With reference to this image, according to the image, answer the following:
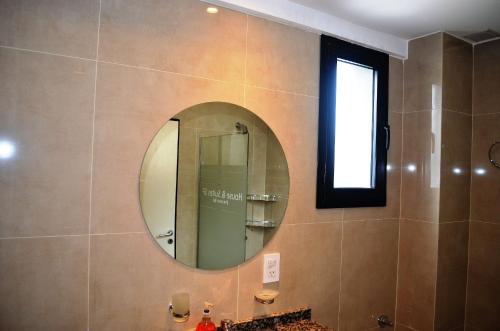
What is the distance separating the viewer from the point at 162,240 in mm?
1467

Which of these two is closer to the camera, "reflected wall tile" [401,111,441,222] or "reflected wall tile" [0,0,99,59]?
"reflected wall tile" [0,0,99,59]

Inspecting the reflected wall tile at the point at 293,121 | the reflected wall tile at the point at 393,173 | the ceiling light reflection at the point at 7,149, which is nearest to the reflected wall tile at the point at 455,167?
the reflected wall tile at the point at 393,173

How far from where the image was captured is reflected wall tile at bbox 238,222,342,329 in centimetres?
170

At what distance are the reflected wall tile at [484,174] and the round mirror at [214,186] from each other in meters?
1.35

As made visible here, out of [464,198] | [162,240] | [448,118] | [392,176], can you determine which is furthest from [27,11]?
Result: [464,198]

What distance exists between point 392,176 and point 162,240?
5.01 ft

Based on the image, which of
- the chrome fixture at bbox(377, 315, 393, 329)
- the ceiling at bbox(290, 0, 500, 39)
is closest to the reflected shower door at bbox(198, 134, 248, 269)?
the ceiling at bbox(290, 0, 500, 39)

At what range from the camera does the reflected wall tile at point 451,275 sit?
2098mm

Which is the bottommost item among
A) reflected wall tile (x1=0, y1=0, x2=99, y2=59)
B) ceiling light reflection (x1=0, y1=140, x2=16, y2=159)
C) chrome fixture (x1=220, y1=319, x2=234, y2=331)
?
chrome fixture (x1=220, y1=319, x2=234, y2=331)

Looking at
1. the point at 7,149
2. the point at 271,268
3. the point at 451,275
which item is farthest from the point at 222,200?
the point at 451,275

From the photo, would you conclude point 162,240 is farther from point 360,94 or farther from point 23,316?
point 360,94

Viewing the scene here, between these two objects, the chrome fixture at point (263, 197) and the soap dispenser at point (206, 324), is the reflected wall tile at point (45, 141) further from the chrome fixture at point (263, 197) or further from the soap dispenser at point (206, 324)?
the chrome fixture at point (263, 197)

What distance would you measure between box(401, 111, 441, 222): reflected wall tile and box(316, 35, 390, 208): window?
178 millimetres

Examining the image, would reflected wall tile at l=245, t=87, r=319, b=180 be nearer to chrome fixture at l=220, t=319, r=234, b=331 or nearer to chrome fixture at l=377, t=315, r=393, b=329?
chrome fixture at l=220, t=319, r=234, b=331
